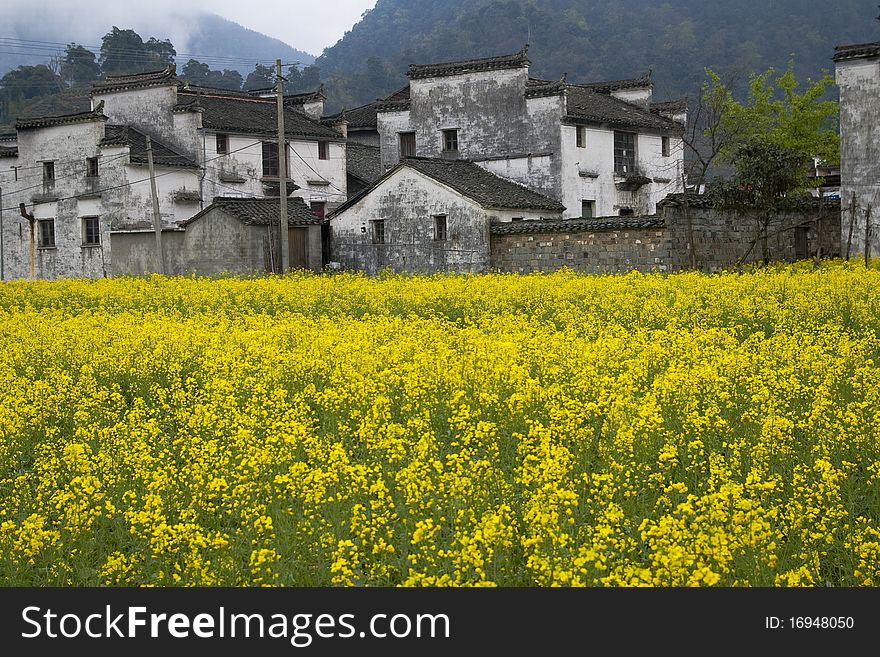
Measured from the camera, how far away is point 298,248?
98.9 feet

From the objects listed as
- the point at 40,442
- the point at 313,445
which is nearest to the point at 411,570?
the point at 313,445

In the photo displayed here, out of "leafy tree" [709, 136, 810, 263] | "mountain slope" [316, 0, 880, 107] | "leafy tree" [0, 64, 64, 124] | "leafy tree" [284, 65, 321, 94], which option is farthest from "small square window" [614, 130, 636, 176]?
"leafy tree" [0, 64, 64, 124]

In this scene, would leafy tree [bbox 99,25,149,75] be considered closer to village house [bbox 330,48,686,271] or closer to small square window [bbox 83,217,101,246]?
small square window [bbox 83,217,101,246]

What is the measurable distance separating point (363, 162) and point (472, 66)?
9.51 metres

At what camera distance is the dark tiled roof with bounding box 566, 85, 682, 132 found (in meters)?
33.9

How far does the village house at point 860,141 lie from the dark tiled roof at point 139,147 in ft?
66.8

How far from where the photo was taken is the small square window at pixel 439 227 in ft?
94.0

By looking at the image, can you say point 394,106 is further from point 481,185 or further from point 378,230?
point 378,230

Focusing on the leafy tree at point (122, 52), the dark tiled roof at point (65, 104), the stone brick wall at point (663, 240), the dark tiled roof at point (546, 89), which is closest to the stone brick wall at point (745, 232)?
the stone brick wall at point (663, 240)

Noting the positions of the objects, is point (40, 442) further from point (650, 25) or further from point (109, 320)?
point (650, 25)

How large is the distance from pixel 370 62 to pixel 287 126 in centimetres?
2904

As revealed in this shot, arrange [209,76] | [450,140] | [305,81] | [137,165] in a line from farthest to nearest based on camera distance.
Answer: [209,76] < [305,81] < [137,165] < [450,140]

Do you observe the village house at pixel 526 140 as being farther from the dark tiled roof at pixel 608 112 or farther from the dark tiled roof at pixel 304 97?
the dark tiled roof at pixel 304 97

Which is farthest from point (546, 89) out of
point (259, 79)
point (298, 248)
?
point (259, 79)
